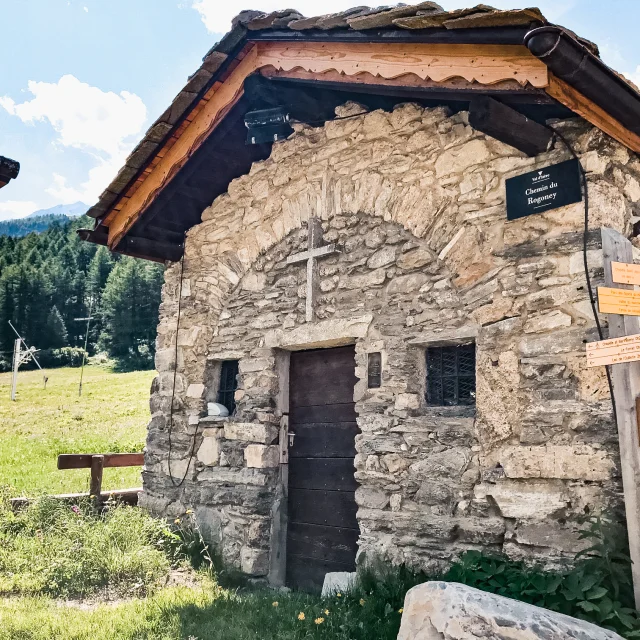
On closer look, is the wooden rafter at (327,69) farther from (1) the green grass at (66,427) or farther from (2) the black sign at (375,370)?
(1) the green grass at (66,427)

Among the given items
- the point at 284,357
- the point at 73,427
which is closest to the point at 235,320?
the point at 284,357

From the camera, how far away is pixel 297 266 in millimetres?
5254

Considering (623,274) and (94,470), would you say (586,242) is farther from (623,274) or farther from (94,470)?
(94,470)

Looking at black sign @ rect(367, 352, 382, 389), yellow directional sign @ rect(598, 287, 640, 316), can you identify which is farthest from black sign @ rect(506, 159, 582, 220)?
black sign @ rect(367, 352, 382, 389)

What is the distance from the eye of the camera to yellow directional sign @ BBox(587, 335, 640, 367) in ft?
9.35

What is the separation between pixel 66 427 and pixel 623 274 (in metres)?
18.6

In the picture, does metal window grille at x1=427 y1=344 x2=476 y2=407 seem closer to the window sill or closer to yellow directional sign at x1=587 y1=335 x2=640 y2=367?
the window sill

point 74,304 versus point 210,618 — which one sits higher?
point 74,304

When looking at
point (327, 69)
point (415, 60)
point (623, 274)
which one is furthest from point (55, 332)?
point (623, 274)

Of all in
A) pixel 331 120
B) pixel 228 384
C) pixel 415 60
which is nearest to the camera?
pixel 415 60

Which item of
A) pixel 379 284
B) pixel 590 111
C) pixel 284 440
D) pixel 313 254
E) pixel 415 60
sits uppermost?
pixel 415 60

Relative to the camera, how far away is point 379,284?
15.1 ft

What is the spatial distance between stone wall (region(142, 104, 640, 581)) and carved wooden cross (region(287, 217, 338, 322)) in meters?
0.10

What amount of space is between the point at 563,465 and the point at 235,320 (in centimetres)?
329
